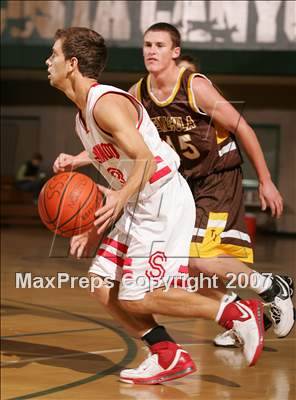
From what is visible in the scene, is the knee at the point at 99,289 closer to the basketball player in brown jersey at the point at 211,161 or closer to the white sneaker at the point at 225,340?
the basketball player in brown jersey at the point at 211,161

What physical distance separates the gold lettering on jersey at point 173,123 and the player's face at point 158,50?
1.56 ft

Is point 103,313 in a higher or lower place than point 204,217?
lower

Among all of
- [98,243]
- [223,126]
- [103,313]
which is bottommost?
[103,313]

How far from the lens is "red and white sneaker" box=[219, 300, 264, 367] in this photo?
4863mm

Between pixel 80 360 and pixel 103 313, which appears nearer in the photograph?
pixel 80 360

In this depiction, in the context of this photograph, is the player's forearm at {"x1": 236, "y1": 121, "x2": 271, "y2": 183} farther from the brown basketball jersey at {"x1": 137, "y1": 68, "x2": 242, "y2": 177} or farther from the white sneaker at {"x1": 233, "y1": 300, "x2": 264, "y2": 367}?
the white sneaker at {"x1": 233, "y1": 300, "x2": 264, "y2": 367}

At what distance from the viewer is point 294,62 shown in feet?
57.8

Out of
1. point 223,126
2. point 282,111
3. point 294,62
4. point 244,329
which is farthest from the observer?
point 282,111

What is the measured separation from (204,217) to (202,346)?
107 cm

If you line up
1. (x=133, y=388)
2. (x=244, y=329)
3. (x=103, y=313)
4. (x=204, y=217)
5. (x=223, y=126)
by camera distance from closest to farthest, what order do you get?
1. (x=244, y=329)
2. (x=133, y=388)
3. (x=223, y=126)
4. (x=204, y=217)
5. (x=103, y=313)

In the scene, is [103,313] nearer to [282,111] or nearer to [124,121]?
[124,121]

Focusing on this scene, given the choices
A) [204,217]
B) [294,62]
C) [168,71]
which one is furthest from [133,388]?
[294,62]

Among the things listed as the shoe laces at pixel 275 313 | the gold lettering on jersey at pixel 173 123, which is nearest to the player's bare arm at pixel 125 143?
the gold lettering on jersey at pixel 173 123

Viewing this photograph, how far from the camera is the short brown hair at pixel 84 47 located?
4.59 m
